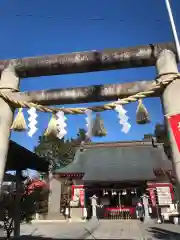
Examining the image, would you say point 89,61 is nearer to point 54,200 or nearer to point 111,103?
point 111,103

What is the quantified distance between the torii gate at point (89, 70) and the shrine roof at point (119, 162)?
52.6 feet

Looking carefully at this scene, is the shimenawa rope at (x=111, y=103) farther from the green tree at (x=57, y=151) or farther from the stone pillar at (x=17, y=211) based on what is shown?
the green tree at (x=57, y=151)

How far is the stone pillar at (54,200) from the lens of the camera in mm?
23356

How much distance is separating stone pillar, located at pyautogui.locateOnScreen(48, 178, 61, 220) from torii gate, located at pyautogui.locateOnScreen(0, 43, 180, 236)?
2008cm

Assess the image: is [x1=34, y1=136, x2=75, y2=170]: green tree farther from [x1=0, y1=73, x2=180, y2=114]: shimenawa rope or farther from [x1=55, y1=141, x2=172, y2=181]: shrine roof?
[x1=0, y1=73, x2=180, y2=114]: shimenawa rope

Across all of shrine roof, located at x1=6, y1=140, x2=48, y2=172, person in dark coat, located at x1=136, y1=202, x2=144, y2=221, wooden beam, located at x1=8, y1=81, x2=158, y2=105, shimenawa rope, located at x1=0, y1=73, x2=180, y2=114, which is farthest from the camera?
person in dark coat, located at x1=136, y1=202, x2=144, y2=221

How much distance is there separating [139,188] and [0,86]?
19.7 m

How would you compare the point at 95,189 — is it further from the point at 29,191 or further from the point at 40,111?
the point at 40,111

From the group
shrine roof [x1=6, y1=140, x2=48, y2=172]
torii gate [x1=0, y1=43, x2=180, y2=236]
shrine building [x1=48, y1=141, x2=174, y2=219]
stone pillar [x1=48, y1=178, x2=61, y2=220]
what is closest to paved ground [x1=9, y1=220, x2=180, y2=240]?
shrine roof [x1=6, y1=140, x2=48, y2=172]

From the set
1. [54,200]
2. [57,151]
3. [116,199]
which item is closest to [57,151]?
[57,151]

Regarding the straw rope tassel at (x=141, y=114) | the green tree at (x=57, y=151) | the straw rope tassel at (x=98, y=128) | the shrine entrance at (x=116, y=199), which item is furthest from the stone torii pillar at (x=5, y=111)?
the green tree at (x=57, y=151)

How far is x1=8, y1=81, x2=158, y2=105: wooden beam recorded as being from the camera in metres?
5.02

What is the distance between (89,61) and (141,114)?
1637mm

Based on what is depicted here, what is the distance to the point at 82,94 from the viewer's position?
17.1 ft
